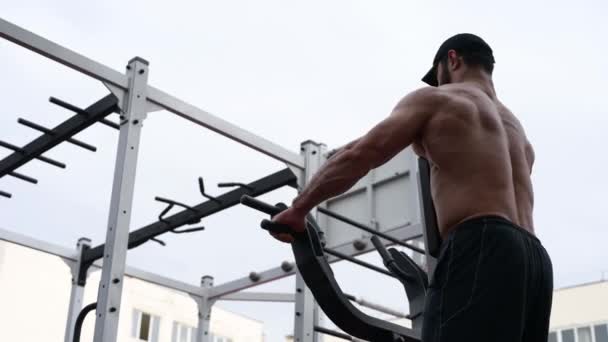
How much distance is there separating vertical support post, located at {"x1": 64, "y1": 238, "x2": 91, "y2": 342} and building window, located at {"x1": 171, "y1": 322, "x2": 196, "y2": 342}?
13066 mm

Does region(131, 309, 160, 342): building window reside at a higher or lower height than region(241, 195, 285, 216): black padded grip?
higher

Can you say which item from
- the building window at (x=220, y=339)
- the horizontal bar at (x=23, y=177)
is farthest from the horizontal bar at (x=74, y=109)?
the building window at (x=220, y=339)

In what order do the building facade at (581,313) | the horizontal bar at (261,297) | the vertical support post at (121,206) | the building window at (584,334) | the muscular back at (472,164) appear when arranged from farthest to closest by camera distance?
the building window at (584,334) < the building facade at (581,313) < the horizontal bar at (261,297) < the vertical support post at (121,206) < the muscular back at (472,164)

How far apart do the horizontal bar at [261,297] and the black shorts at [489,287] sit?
429 cm

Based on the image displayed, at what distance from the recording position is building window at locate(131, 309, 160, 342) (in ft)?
59.3

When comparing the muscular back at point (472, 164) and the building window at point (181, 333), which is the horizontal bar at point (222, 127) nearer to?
the muscular back at point (472, 164)

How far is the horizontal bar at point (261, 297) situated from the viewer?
6180mm

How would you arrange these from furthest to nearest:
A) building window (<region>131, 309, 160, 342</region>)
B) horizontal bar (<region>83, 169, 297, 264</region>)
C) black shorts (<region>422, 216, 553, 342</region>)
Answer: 1. building window (<region>131, 309, 160, 342</region>)
2. horizontal bar (<region>83, 169, 297, 264</region>)
3. black shorts (<region>422, 216, 553, 342</region>)

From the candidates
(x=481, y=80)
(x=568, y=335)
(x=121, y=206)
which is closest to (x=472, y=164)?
(x=481, y=80)

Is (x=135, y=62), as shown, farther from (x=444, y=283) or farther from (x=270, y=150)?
(x=444, y=283)

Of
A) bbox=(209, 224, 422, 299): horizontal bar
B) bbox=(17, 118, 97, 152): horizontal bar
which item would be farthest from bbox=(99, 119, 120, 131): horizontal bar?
bbox=(209, 224, 422, 299): horizontal bar

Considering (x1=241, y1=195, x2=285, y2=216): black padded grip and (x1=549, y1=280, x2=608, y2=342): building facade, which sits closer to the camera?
(x1=241, y1=195, x2=285, y2=216): black padded grip

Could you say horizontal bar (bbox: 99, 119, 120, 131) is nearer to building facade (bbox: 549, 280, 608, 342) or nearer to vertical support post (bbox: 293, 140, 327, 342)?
vertical support post (bbox: 293, 140, 327, 342)

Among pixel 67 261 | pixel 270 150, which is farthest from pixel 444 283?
pixel 67 261
